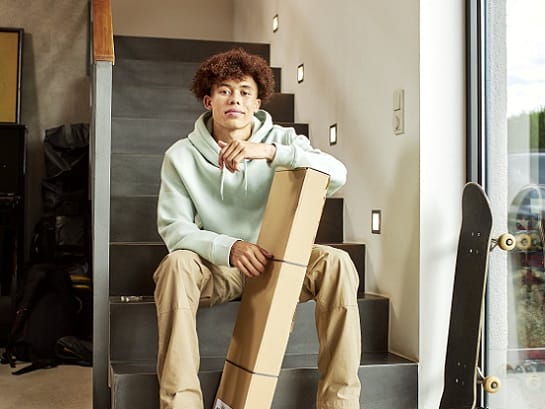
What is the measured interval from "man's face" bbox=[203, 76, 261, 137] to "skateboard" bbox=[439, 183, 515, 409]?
2.47ft

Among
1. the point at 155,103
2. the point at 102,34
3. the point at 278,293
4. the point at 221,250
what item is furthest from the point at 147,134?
the point at 278,293

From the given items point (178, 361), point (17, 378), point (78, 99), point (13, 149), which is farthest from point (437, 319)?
point (78, 99)

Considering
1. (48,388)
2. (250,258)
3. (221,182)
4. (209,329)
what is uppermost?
(221,182)

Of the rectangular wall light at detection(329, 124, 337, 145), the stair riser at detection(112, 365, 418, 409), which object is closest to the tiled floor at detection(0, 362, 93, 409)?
the stair riser at detection(112, 365, 418, 409)

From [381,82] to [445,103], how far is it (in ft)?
1.08

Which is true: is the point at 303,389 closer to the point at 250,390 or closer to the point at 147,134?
the point at 250,390

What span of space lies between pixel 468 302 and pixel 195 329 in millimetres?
845

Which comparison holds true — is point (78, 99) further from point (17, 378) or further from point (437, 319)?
point (437, 319)

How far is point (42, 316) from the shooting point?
4.07 meters

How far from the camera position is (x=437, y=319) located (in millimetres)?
2650

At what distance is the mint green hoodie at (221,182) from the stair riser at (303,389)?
1.52 ft

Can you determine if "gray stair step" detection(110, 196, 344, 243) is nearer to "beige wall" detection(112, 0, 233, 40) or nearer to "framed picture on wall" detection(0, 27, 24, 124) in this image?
"framed picture on wall" detection(0, 27, 24, 124)

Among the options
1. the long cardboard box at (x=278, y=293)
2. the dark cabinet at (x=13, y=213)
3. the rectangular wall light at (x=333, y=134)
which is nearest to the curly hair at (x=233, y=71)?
the long cardboard box at (x=278, y=293)

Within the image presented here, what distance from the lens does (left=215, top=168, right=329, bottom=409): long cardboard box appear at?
210 centimetres
